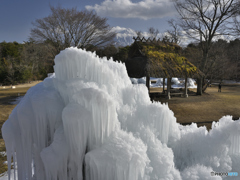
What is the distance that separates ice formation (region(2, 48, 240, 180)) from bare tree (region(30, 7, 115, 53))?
13.1 m

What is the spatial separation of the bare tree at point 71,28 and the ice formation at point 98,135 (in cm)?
1312

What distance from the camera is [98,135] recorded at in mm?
2543

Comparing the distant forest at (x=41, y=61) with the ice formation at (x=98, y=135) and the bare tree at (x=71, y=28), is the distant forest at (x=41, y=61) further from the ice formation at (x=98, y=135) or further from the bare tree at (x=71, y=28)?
the ice formation at (x=98, y=135)

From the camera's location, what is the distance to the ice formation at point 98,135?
2361 millimetres

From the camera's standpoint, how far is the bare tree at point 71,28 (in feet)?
47.1

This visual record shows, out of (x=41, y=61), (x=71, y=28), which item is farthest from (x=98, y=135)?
(x=41, y=61)

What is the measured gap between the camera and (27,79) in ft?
70.2

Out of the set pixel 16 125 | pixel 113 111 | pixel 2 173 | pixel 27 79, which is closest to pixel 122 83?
pixel 113 111

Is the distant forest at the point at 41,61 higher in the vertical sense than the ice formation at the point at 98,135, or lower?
higher

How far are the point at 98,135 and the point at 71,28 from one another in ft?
48.2

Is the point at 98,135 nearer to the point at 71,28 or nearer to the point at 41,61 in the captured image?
the point at 71,28

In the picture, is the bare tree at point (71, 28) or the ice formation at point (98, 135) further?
the bare tree at point (71, 28)

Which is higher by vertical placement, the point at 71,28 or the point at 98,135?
the point at 71,28

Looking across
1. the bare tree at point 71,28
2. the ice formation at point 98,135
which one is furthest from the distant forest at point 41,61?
the ice formation at point 98,135
